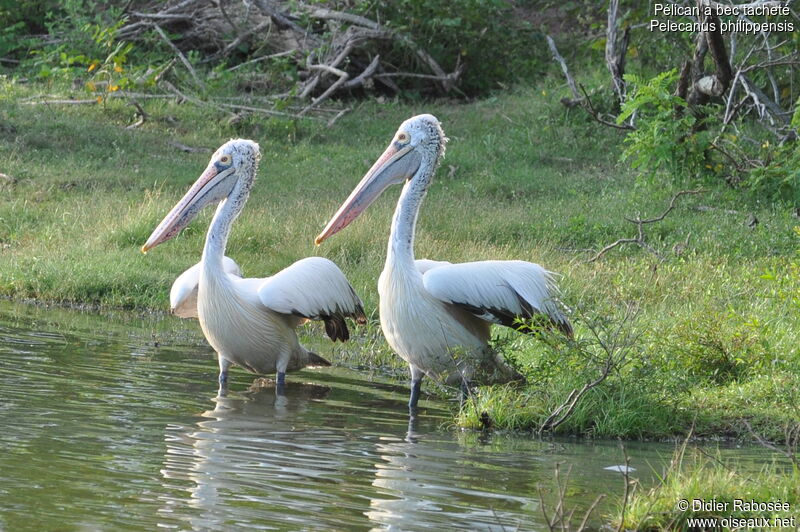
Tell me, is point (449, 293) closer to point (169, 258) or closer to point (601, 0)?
point (169, 258)

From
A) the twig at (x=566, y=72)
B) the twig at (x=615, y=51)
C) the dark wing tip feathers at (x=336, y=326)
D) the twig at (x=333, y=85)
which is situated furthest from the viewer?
the twig at (x=333, y=85)

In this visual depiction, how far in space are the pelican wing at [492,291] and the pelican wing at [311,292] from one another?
881 mm

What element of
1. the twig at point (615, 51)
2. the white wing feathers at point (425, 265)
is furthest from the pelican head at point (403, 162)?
the twig at point (615, 51)

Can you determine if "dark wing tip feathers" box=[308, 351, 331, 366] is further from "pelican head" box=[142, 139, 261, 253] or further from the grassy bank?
"pelican head" box=[142, 139, 261, 253]

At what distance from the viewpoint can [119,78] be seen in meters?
14.6

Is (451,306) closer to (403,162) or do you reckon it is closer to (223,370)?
(403,162)

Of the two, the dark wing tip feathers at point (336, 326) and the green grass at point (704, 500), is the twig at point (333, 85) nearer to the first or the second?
the dark wing tip feathers at point (336, 326)

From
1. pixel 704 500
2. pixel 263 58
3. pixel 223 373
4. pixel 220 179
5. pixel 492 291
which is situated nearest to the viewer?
pixel 704 500

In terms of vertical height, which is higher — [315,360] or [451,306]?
[451,306]

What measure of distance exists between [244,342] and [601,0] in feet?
39.4

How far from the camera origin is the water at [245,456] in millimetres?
3836

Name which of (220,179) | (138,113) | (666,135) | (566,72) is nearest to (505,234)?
(666,135)

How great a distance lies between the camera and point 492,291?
5.82 meters

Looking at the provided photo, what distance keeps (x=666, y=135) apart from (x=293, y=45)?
6725 mm
